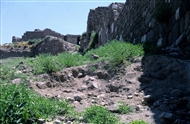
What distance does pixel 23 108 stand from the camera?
10.8ft

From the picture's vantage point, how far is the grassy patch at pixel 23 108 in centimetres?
321

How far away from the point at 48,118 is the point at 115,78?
70.0 inches

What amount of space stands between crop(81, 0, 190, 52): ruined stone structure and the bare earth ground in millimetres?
591

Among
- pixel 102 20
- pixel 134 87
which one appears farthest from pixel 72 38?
pixel 134 87

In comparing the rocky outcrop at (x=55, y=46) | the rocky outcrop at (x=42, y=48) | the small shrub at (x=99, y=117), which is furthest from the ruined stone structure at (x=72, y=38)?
the small shrub at (x=99, y=117)

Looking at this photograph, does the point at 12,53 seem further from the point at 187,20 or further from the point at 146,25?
the point at 187,20

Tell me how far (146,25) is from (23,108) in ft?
14.5

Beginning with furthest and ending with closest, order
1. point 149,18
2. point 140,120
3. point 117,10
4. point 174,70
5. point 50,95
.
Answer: point 117,10
point 149,18
point 50,95
point 174,70
point 140,120

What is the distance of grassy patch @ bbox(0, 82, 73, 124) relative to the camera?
3.21 meters

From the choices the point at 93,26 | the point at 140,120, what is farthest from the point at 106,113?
the point at 93,26

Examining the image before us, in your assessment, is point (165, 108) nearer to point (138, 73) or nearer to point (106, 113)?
point (106, 113)

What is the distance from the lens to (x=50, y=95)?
4500 mm

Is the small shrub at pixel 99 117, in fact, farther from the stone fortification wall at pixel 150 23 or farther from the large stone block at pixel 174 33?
the large stone block at pixel 174 33

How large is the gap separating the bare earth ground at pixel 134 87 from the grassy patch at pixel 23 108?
1.21 ft
